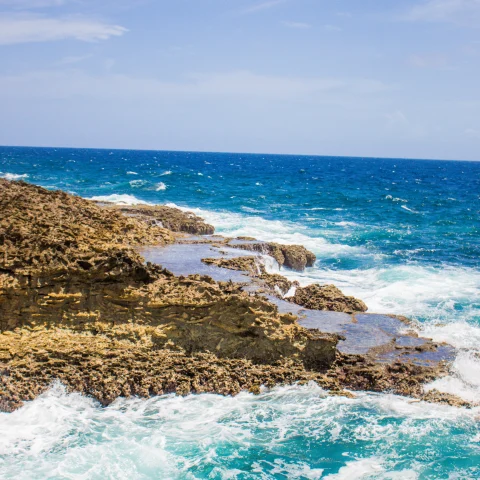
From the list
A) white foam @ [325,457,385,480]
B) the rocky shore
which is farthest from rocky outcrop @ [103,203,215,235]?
white foam @ [325,457,385,480]

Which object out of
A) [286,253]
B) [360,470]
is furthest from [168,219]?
[360,470]

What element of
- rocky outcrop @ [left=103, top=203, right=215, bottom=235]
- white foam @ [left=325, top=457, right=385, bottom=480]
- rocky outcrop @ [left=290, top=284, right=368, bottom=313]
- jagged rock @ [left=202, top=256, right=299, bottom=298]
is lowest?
white foam @ [left=325, top=457, right=385, bottom=480]

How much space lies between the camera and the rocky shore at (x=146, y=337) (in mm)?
10320

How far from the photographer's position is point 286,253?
20188mm

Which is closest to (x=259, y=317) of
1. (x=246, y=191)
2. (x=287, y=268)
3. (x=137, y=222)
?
(x=137, y=222)

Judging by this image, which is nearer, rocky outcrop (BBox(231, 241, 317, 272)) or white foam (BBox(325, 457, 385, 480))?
white foam (BBox(325, 457, 385, 480))

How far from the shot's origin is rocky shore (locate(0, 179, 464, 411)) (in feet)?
33.9

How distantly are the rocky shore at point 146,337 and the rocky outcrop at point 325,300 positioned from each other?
140 cm

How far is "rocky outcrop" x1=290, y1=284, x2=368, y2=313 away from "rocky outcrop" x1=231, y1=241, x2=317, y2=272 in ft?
12.5

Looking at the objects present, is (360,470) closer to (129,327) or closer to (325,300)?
(129,327)

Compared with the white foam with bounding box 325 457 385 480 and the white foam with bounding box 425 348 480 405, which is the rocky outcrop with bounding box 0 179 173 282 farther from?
the white foam with bounding box 425 348 480 405

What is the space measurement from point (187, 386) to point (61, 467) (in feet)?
8.38

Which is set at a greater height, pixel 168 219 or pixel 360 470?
pixel 168 219

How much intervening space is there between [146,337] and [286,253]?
32.3 ft
